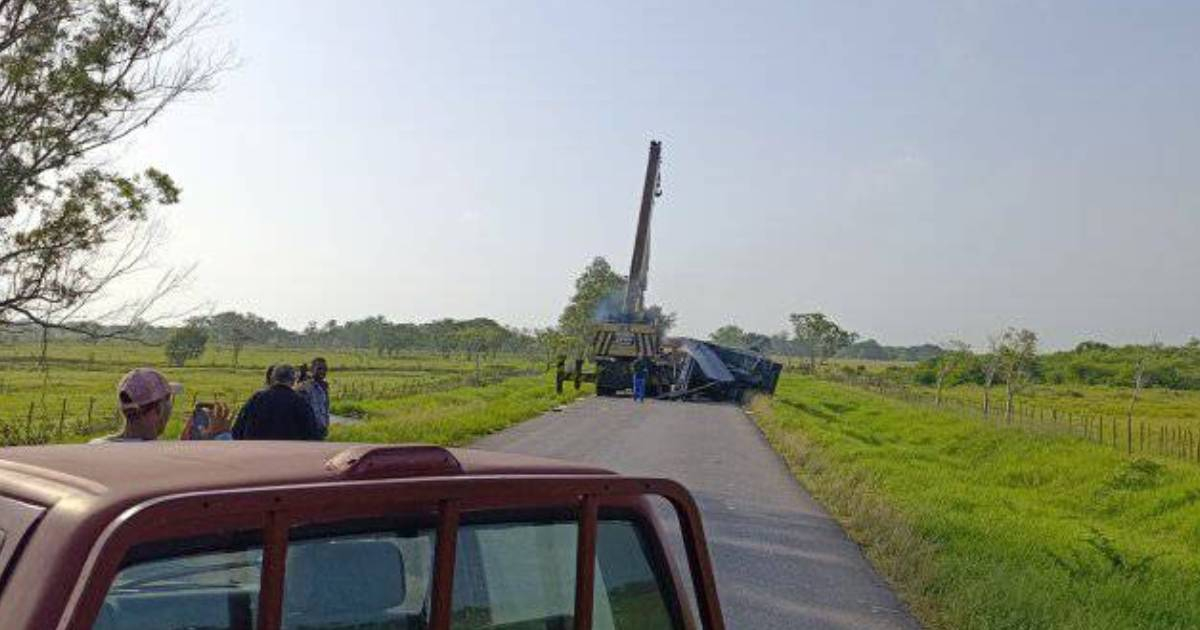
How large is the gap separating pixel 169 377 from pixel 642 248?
109ft

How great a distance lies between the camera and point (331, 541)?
6.93 ft

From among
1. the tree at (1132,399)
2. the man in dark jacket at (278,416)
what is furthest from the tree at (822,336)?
the man in dark jacket at (278,416)

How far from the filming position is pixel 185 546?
1.89 m

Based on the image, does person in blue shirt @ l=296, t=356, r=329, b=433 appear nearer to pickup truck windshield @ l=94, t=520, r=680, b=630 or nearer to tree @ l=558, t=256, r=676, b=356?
pickup truck windshield @ l=94, t=520, r=680, b=630

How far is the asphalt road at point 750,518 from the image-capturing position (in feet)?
25.2

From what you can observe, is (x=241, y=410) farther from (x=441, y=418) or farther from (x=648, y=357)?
(x=648, y=357)

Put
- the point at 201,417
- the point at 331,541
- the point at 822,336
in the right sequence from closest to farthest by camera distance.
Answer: the point at 331,541 → the point at 201,417 → the point at 822,336

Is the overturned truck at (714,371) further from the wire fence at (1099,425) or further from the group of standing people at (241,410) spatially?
the group of standing people at (241,410)

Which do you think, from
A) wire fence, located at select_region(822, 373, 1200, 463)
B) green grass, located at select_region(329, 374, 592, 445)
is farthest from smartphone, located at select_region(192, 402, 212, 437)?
wire fence, located at select_region(822, 373, 1200, 463)

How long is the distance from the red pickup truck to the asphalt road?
4840mm

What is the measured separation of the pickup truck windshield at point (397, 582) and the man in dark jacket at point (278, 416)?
525 cm

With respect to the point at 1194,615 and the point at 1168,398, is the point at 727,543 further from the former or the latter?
the point at 1168,398

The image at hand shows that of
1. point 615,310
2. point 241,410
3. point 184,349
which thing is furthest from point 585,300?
point 241,410

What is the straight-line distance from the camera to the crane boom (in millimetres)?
39812
